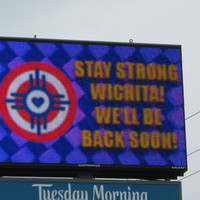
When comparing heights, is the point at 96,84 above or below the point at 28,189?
above

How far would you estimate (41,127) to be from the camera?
29125 millimetres

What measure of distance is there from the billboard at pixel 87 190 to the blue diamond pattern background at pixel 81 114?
529 mm

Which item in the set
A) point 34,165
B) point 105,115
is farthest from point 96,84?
point 34,165

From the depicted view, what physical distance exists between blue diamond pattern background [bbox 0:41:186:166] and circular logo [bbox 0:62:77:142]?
0.15 metres

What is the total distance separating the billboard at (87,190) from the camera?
28438mm

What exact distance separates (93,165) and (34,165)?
1450mm

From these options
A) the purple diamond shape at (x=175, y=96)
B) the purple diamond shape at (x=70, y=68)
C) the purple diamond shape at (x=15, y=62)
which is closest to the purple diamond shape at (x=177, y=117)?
the purple diamond shape at (x=175, y=96)

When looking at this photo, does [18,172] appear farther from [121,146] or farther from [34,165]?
[121,146]

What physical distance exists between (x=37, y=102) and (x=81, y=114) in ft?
3.70

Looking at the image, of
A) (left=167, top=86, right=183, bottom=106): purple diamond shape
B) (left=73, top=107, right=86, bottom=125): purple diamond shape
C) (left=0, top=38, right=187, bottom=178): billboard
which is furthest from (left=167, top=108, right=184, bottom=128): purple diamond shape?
(left=73, top=107, right=86, bottom=125): purple diamond shape

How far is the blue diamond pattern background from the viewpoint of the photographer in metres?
28.9

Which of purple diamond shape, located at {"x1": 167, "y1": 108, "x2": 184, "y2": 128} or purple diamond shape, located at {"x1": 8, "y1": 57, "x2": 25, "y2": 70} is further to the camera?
purple diamond shape, located at {"x1": 167, "y1": 108, "x2": 184, "y2": 128}

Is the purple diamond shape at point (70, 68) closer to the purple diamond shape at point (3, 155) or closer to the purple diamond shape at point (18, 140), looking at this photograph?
the purple diamond shape at point (18, 140)

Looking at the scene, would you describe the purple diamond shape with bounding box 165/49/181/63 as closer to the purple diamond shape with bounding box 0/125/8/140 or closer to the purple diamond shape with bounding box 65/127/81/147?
the purple diamond shape with bounding box 65/127/81/147
